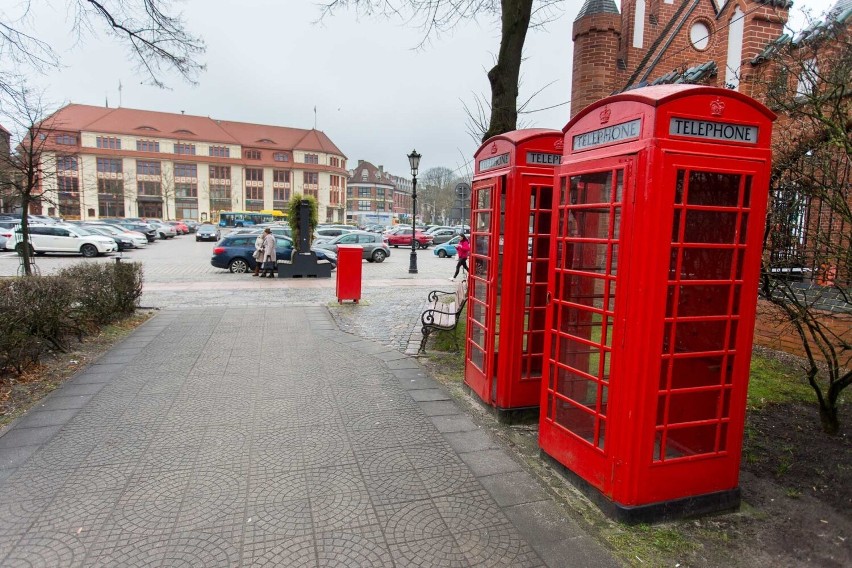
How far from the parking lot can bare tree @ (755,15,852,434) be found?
4.70 m

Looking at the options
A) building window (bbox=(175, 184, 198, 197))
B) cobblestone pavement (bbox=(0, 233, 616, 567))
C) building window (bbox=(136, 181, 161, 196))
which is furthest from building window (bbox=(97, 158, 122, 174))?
cobblestone pavement (bbox=(0, 233, 616, 567))

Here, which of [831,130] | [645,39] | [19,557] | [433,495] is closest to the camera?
[19,557]

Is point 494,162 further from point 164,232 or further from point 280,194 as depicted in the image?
point 280,194

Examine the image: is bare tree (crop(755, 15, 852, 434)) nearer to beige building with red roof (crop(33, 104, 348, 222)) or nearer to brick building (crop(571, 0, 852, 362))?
brick building (crop(571, 0, 852, 362))

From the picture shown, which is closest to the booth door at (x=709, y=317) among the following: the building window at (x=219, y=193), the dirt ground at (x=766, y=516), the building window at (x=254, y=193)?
the dirt ground at (x=766, y=516)

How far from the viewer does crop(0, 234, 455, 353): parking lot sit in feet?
30.6

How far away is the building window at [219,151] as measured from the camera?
79312mm

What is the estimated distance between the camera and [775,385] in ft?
18.5

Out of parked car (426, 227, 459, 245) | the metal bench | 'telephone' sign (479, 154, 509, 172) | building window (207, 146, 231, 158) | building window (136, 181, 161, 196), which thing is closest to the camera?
'telephone' sign (479, 154, 509, 172)

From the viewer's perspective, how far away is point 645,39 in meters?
9.09

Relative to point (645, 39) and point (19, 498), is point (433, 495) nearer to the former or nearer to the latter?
point (19, 498)

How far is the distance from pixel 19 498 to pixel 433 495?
2.68m

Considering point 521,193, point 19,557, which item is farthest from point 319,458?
point 521,193

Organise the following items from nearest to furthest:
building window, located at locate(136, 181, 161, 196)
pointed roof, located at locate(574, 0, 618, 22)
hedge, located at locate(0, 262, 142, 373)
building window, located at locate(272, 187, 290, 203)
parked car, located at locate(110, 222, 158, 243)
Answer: hedge, located at locate(0, 262, 142, 373) < pointed roof, located at locate(574, 0, 618, 22) < parked car, located at locate(110, 222, 158, 243) < building window, located at locate(136, 181, 161, 196) < building window, located at locate(272, 187, 290, 203)
